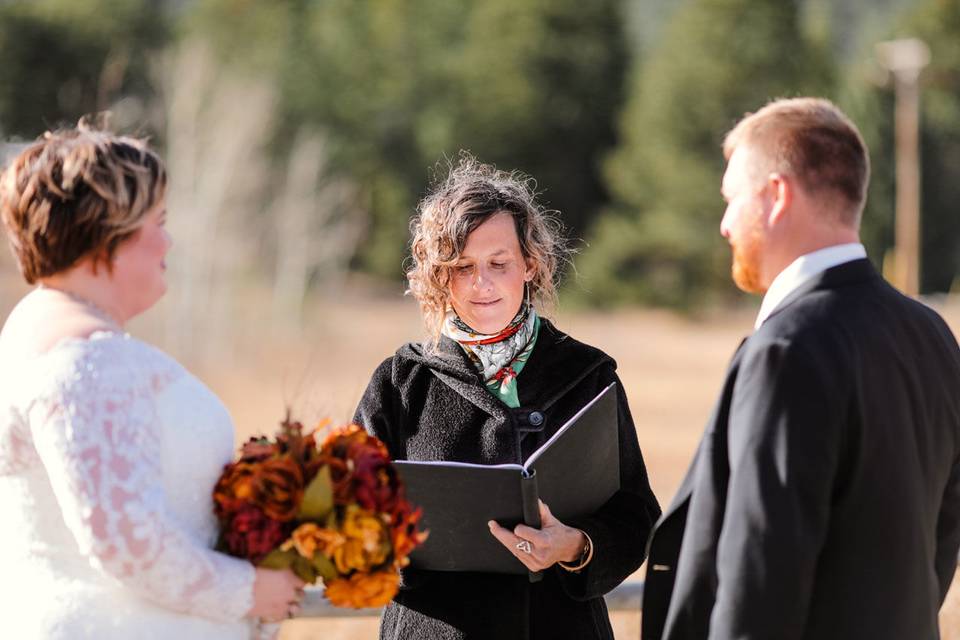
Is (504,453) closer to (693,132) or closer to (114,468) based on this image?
(114,468)

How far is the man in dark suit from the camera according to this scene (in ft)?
7.38

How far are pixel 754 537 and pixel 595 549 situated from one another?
0.84 metres

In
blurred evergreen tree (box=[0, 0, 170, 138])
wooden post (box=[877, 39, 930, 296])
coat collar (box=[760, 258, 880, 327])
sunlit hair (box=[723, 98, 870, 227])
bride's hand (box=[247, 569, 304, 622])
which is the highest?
blurred evergreen tree (box=[0, 0, 170, 138])

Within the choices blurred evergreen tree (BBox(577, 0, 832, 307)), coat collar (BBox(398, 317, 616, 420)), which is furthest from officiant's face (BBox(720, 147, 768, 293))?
blurred evergreen tree (BBox(577, 0, 832, 307))

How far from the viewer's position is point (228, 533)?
2.42 metres

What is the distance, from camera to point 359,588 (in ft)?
7.95

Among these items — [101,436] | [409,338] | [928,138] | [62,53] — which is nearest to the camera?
[101,436]

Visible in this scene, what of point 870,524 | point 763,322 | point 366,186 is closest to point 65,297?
point 763,322

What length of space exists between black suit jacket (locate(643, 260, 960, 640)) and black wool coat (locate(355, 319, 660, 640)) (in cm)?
68

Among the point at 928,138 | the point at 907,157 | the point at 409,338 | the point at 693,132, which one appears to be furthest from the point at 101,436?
the point at 928,138

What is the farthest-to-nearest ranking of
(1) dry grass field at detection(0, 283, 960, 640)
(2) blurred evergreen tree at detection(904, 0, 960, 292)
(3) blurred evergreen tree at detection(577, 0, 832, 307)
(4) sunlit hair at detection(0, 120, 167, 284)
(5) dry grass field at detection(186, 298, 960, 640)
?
1. (3) blurred evergreen tree at detection(577, 0, 832, 307)
2. (2) blurred evergreen tree at detection(904, 0, 960, 292)
3. (1) dry grass field at detection(0, 283, 960, 640)
4. (5) dry grass field at detection(186, 298, 960, 640)
5. (4) sunlit hair at detection(0, 120, 167, 284)

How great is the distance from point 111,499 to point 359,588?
0.53 m

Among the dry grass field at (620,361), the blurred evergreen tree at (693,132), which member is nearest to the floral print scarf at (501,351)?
the dry grass field at (620,361)

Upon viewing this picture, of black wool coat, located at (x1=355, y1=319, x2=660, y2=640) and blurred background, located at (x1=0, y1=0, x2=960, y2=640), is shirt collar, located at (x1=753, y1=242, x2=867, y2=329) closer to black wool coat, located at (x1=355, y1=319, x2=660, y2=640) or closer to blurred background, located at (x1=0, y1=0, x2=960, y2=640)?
black wool coat, located at (x1=355, y1=319, x2=660, y2=640)
